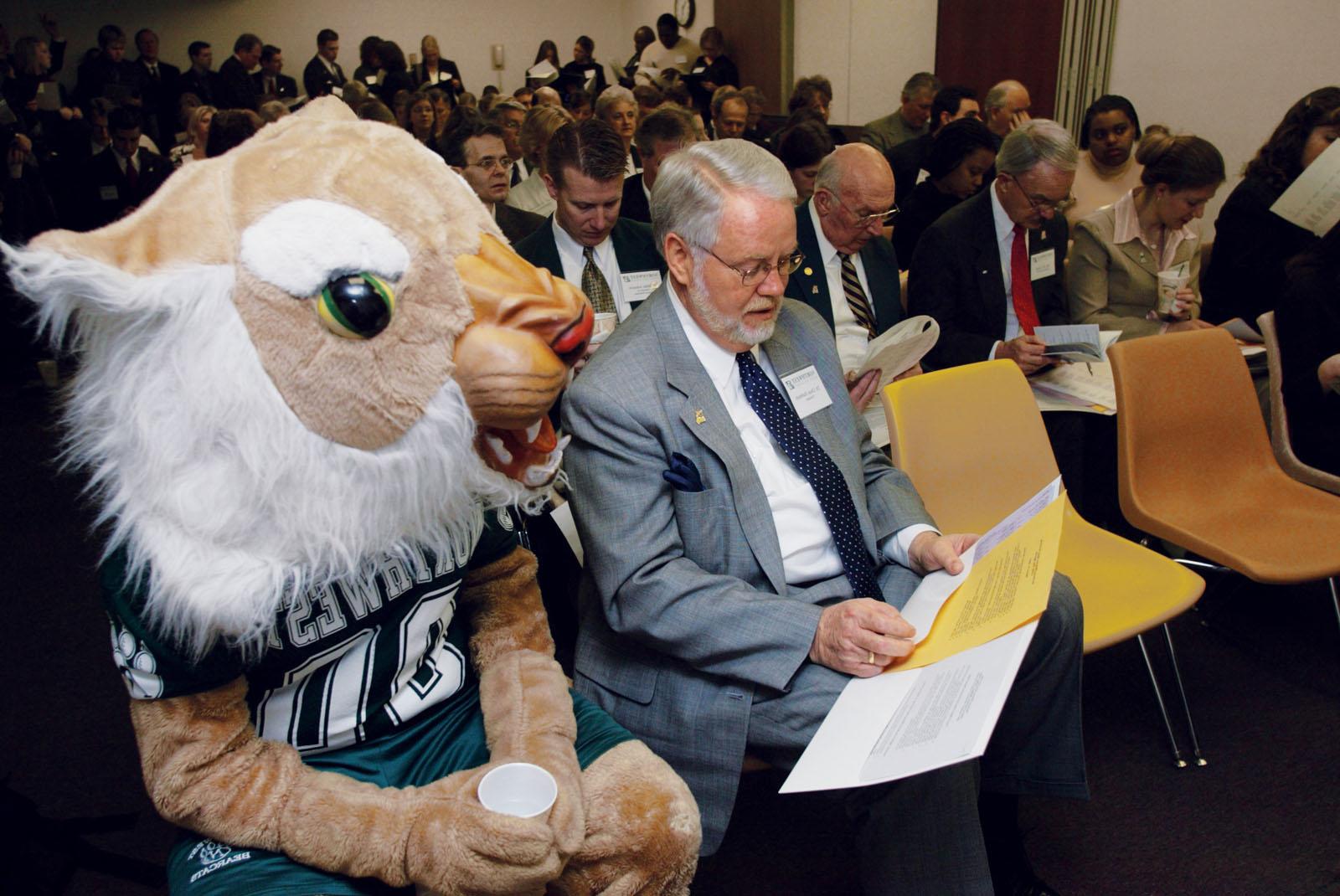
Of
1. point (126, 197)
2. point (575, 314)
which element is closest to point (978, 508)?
point (575, 314)

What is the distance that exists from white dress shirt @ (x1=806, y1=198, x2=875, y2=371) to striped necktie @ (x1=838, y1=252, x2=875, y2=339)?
1 centimetres

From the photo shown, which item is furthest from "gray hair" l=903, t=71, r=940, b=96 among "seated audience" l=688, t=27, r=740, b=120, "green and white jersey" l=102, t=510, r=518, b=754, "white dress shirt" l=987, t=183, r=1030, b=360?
"green and white jersey" l=102, t=510, r=518, b=754

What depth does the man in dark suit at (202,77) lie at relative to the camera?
9055mm

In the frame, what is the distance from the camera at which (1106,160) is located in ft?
16.1

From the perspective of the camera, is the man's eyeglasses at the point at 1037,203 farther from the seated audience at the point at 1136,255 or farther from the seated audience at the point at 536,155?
the seated audience at the point at 536,155

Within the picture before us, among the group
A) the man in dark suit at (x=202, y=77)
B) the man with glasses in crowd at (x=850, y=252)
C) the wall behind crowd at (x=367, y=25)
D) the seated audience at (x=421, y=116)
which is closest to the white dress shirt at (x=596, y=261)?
the man with glasses in crowd at (x=850, y=252)

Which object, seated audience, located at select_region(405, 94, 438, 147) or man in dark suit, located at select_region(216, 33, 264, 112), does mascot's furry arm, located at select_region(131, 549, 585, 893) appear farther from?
man in dark suit, located at select_region(216, 33, 264, 112)

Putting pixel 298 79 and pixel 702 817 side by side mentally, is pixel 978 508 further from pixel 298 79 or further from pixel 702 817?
pixel 298 79

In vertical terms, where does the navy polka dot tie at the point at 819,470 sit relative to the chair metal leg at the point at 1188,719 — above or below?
above

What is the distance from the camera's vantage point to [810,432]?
1.75 metres

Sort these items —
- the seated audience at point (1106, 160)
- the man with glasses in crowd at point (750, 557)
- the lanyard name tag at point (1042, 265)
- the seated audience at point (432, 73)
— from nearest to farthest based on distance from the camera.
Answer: the man with glasses in crowd at point (750, 557)
the lanyard name tag at point (1042, 265)
the seated audience at point (1106, 160)
the seated audience at point (432, 73)

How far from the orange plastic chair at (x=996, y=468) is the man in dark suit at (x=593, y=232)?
986mm

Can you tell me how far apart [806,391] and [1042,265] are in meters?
1.89

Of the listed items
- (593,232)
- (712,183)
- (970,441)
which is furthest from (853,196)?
(712,183)
